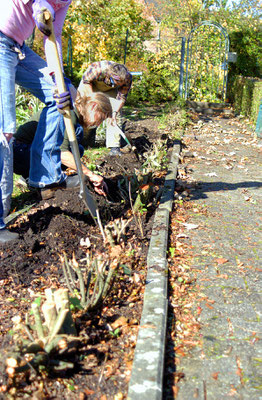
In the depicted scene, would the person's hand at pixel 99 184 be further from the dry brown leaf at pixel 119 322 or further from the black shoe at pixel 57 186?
the dry brown leaf at pixel 119 322

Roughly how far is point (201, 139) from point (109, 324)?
6.54 metres

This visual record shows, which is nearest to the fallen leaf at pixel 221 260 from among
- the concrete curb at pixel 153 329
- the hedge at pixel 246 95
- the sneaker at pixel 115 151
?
the concrete curb at pixel 153 329

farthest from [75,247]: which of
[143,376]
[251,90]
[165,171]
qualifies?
[251,90]

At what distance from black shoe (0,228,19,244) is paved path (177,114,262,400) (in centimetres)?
133

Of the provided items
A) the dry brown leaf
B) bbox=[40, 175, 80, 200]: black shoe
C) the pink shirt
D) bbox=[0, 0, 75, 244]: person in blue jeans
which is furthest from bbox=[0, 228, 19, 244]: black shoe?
the pink shirt

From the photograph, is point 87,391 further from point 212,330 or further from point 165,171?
point 165,171

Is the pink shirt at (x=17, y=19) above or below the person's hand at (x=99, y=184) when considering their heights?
above

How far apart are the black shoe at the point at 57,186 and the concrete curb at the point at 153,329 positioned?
93 cm

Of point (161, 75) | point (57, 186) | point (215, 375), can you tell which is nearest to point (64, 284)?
point (215, 375)

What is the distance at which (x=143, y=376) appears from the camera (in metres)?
1.82

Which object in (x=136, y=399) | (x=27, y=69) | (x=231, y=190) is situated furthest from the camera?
(x=231, y=190)

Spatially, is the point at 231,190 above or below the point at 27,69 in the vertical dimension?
below

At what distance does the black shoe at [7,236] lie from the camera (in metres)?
2.98

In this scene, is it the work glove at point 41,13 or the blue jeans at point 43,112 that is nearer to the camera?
the work glove at point 41,13
